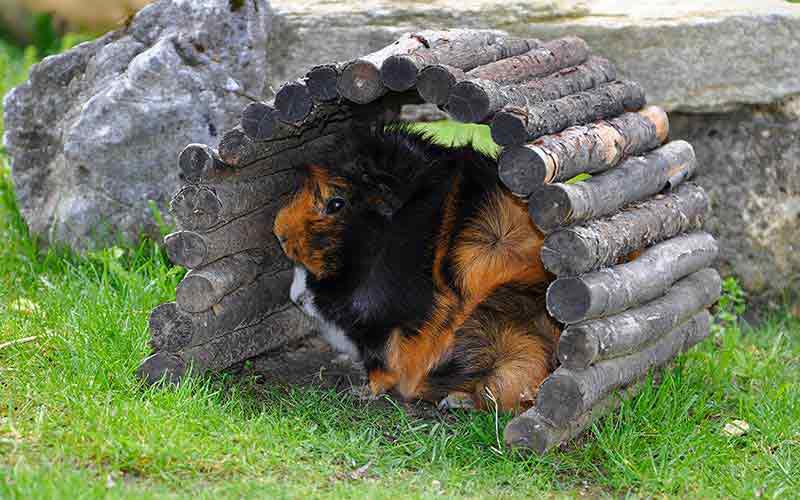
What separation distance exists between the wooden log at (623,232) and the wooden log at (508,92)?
402 millimetres

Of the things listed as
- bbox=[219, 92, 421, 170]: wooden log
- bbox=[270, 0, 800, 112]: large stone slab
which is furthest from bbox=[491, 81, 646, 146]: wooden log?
bbox=[270, 0, 800, 112]: large stone slab

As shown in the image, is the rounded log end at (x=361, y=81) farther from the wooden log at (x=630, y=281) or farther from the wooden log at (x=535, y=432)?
the wooden log at (x=535, y=432)

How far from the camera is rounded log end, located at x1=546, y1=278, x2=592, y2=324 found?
2.82m

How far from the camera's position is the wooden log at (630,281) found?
2.84 metres

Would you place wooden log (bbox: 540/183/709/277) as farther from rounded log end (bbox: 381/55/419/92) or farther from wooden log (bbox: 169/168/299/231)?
wooden log (bbox: 169/168/299/231)

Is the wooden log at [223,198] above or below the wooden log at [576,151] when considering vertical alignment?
below

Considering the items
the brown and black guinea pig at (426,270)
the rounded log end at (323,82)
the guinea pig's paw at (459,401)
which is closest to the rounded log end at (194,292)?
the brown and black guinea pig at (426,270)

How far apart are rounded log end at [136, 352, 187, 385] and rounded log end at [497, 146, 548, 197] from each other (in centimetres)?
127

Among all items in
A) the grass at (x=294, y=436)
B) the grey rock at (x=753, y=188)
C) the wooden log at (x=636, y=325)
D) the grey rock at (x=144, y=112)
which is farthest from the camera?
the grey rock at (x=753, y=188)

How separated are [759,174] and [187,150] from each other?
2584 millimetres

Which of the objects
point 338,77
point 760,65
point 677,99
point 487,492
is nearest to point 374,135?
point 338,77

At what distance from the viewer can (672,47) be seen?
4.40 m

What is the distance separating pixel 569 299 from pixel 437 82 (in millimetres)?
717

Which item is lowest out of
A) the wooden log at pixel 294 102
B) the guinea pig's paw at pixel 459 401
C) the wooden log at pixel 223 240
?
the guinea pig's paw at pixel 459 401
